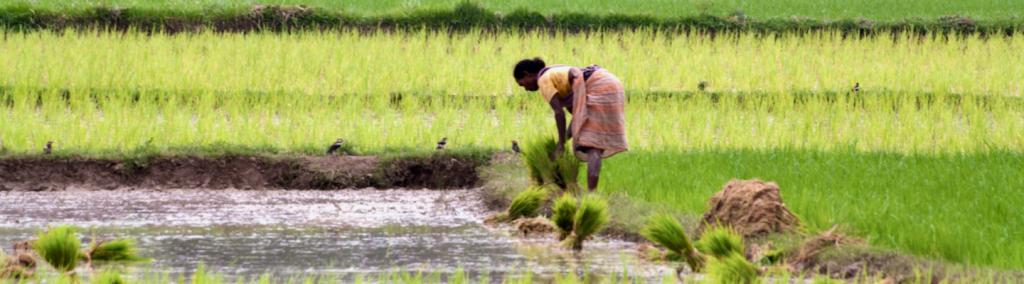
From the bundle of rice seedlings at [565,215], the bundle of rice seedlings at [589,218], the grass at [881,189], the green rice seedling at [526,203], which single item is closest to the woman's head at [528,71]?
the green rice seedling at [526,203]

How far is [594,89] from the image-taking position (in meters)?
7.91

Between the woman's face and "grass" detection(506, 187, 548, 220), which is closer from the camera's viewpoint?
"grass" detection(506, 187, 548, 220)

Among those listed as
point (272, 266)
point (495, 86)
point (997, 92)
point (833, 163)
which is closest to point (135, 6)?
point (495, 86)

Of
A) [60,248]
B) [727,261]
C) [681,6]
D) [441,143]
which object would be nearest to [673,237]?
[727,261]

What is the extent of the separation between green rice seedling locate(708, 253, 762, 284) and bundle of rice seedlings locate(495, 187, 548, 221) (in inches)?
103

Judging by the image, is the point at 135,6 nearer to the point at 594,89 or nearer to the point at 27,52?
the point at 27,52

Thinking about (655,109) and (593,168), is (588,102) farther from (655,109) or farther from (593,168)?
(655,109)

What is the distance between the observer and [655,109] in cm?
1247

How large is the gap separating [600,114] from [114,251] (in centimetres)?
278

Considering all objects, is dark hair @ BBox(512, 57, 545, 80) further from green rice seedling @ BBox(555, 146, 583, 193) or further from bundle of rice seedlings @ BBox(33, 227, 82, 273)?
bundle of rice seedlings @ BBox(33, 227, 82, 273)

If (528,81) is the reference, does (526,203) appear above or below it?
below

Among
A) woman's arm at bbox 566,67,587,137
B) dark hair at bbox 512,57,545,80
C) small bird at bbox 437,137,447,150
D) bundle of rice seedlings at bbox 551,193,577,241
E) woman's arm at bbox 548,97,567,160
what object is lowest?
small bird at bbox 437,137,447,150

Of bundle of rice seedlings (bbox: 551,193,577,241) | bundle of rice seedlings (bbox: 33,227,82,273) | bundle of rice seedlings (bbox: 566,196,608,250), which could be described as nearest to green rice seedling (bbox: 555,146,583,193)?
bundle of rice seedlings (bbox: 551,193,577,241)

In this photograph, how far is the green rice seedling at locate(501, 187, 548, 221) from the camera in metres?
7.75
